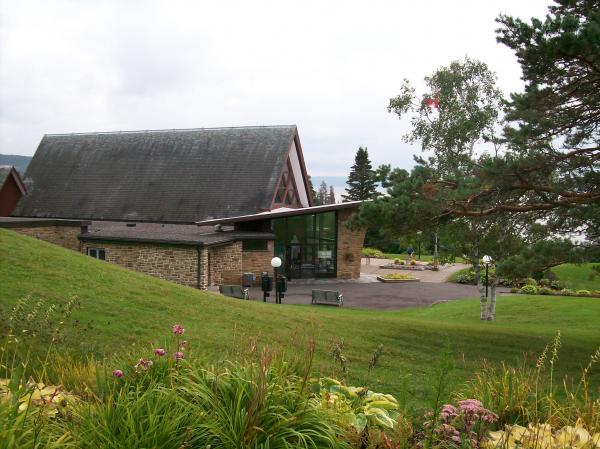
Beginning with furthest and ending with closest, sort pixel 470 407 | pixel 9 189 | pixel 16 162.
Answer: pixel 16 162, pixel 9 189, pixel 470 407

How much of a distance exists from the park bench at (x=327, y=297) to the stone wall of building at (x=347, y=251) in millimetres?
8282

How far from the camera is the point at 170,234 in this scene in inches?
978

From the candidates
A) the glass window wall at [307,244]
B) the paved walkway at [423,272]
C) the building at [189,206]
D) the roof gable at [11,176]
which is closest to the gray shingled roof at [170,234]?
the building at [189,206]

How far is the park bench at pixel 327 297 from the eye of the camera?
20.7m

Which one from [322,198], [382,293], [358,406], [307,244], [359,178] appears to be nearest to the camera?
[358,406]

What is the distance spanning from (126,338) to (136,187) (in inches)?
1021

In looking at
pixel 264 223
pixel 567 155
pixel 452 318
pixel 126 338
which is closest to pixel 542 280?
pixel 452 318

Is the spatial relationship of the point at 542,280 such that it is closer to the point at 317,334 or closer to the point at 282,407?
the point at 317,334

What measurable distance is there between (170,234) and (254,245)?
4061mm

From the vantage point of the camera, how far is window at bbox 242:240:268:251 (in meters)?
26.2

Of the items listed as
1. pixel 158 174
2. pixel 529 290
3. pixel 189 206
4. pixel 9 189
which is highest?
pixel 158 174

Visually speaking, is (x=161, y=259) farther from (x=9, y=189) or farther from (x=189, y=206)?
(x=9, y=189)

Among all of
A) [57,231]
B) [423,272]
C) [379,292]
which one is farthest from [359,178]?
[57,231]

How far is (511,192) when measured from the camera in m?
10.1
